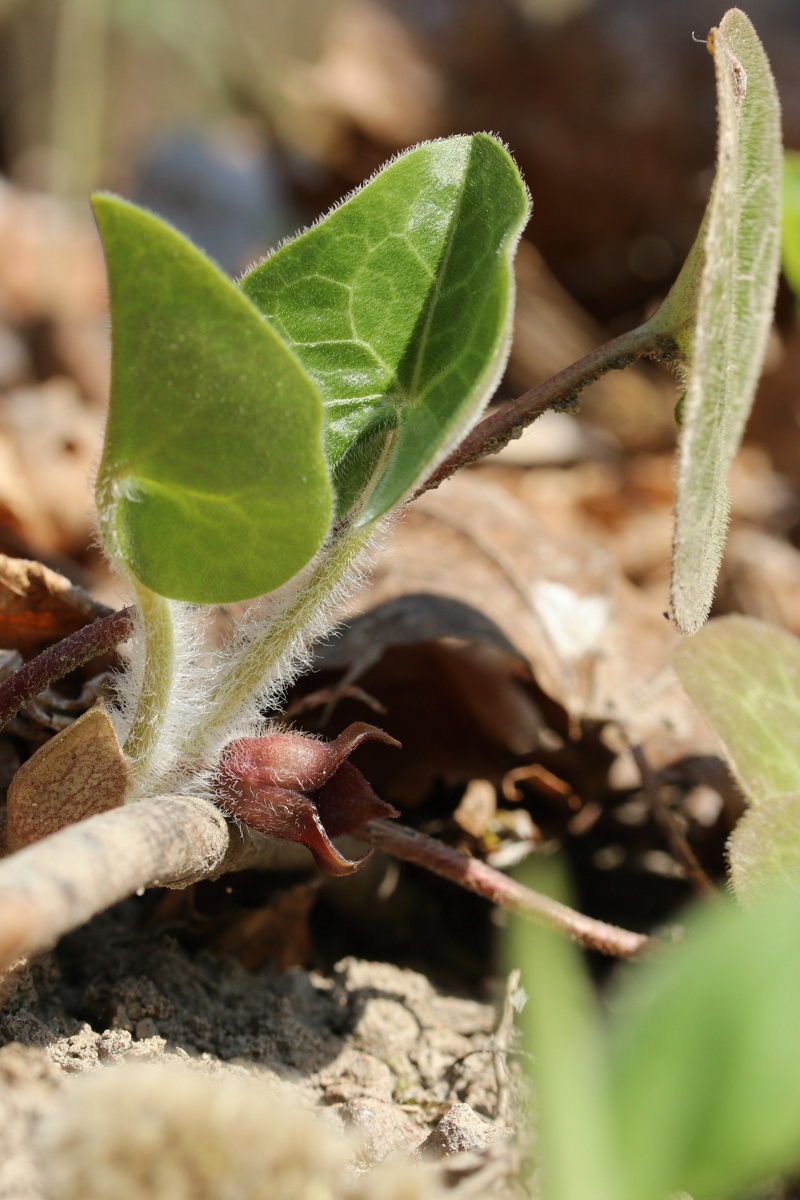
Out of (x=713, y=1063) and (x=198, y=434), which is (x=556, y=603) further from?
(x=713, y=1063)

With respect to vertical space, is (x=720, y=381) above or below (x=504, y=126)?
above

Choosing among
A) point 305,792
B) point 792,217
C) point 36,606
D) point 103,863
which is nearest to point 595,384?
point 792,217

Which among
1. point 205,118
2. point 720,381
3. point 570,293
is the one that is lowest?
point 570,293

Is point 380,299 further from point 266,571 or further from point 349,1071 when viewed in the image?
point 349,1071

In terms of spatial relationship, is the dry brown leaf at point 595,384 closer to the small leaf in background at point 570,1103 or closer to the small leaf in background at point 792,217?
the small leaf in background at point 792,217

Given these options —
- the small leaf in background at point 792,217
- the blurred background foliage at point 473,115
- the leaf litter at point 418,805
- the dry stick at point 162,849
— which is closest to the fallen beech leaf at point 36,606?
the leaf litter at point 418,805

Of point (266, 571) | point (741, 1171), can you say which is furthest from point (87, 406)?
point (741, 1171)
